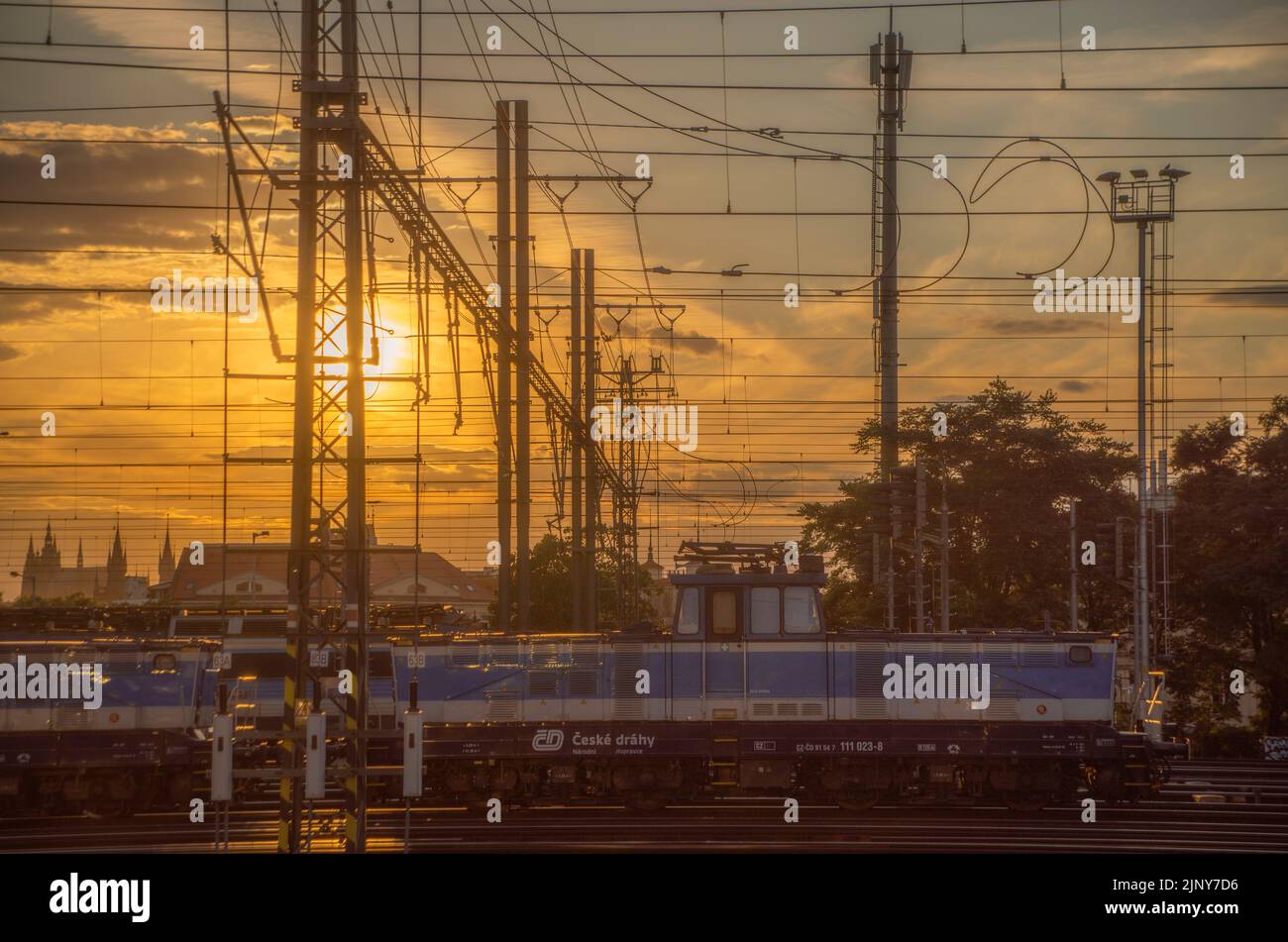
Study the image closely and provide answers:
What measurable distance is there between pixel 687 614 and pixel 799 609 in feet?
6.81

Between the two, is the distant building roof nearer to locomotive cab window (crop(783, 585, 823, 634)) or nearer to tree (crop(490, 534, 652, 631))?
tree (crop(490, 534, 652, 631))

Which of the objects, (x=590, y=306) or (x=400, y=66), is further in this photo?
(x=590, y=306)

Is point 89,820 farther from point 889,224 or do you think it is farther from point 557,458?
point 889,224

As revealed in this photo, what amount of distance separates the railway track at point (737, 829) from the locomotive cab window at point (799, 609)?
3326mm

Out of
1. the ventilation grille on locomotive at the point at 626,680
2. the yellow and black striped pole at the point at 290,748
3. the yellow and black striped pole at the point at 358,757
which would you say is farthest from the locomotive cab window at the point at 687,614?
the yellow and black striped pole at the point at 290,748

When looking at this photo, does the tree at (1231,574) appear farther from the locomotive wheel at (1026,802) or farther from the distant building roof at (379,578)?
the distant building roof at (379,578)

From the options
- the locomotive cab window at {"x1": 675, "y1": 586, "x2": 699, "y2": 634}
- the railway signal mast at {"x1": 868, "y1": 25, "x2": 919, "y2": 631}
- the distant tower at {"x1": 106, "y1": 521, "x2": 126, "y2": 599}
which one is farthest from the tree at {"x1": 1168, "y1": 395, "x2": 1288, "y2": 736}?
the distant tower at {"x1": 106, "y1": 521, "x2": 126, "y2": 599}

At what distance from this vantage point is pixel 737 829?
71.3 ft

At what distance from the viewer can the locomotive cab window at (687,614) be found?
973 inches

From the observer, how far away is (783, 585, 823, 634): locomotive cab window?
80.9ft

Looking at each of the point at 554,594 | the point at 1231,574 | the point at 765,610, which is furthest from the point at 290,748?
the point at 554,594
